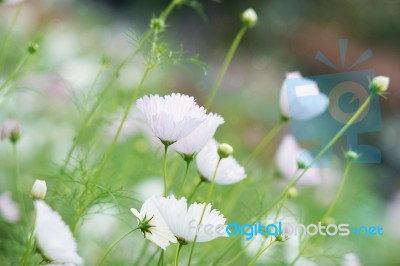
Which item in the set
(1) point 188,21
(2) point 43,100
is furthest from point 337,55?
(2) point 43,100

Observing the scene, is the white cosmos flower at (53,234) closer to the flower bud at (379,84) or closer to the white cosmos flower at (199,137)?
the white cosmos flower at (199,137)

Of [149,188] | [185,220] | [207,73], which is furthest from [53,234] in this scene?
[207,73]

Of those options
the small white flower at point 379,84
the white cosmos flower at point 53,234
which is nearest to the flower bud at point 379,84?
the small white flower at point 379,84

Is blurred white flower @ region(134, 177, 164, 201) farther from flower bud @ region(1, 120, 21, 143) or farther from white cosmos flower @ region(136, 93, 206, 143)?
white cosmos flower @ region(136, 93, 206, 143)

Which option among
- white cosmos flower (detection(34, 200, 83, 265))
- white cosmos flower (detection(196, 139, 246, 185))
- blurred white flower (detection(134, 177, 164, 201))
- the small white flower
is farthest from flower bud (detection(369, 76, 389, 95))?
blurred white flower (detection(134, 177, 164, 201))

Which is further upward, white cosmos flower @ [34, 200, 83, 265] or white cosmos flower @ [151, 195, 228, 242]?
white cosmos flower @ [151, 195, 228, 242]

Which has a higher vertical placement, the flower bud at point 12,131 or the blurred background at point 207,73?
the blurred background at point 207,73
